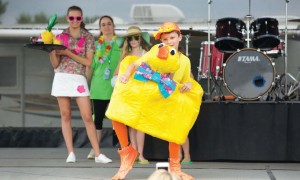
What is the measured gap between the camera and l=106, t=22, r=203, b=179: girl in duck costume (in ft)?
22.6

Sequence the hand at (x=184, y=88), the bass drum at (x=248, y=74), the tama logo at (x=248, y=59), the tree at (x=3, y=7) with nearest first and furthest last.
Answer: the hand at (x=184, y=88), the bass drum at (x=248, y=74), the tama logo at (x=248, y=59), the tree at (x=3, y=7)

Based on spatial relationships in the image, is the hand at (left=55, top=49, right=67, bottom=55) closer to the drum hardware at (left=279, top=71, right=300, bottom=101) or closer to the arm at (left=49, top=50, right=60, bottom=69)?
the arm at (left=49, top=50, right=60, bottom=69)

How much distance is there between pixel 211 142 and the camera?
28.9 ft

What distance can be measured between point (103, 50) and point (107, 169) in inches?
57.6

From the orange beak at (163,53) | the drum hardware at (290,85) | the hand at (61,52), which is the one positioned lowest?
the drum hardware at (290,85)

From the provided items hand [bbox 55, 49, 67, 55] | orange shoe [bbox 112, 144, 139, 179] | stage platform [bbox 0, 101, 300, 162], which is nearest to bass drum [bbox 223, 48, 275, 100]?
stage platform [bbox 0, 101, 300, 162]

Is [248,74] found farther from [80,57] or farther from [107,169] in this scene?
[107,169]

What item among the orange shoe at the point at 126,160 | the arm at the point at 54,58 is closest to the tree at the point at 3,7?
the arm at the point at 54,58

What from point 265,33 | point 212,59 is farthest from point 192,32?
point 265,33

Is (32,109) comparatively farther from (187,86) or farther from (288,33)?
(187,86)

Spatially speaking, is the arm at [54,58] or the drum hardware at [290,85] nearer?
the arm at [54,58]

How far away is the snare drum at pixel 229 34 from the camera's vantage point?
966cm

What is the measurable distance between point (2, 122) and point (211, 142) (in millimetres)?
3304

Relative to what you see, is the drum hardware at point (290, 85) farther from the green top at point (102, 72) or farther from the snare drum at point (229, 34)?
the green top at point (102, 72)
